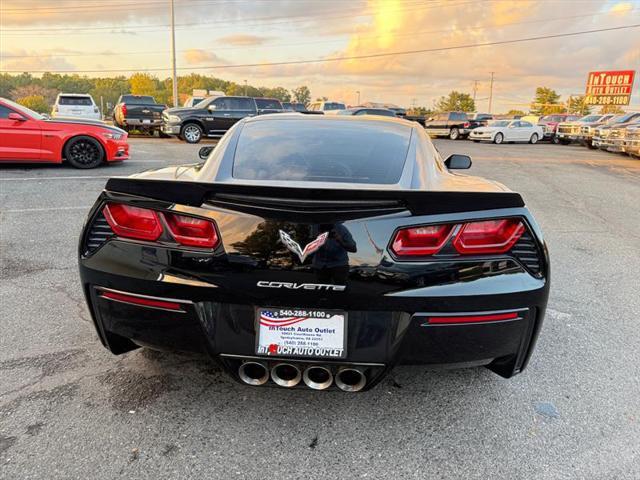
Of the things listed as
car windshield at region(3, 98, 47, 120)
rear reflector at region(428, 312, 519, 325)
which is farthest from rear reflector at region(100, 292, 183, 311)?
car windshield at region(3, 98, 47, 120)

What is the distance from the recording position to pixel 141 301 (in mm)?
2188

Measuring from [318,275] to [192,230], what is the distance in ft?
1.92

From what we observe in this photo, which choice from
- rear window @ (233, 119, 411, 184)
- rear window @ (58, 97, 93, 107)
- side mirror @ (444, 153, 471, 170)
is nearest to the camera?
rear window @ (233, 119, 411, 184)

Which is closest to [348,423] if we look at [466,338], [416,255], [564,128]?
[466,338]

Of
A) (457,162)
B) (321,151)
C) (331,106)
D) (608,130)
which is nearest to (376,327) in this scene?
(321,151)

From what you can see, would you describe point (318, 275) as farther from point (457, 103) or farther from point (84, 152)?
point (457, 103)

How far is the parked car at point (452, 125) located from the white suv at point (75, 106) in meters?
19.6

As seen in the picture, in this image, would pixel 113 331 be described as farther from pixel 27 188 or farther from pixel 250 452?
pixel 27 188

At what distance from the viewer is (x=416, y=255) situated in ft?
6.76

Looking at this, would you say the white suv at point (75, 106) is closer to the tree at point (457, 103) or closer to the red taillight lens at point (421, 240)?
the red taillight lens at point (421, 240)

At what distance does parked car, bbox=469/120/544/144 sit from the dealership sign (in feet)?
91.5

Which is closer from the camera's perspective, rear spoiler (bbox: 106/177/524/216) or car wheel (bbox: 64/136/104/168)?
rear spoiler (bbox: 106/177/524/216)

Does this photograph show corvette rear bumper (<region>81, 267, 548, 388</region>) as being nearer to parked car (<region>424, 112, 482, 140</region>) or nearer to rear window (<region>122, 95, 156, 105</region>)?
rear window (<region>122, 95, 156, 105</region>)

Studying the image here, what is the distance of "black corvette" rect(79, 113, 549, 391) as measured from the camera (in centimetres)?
202
